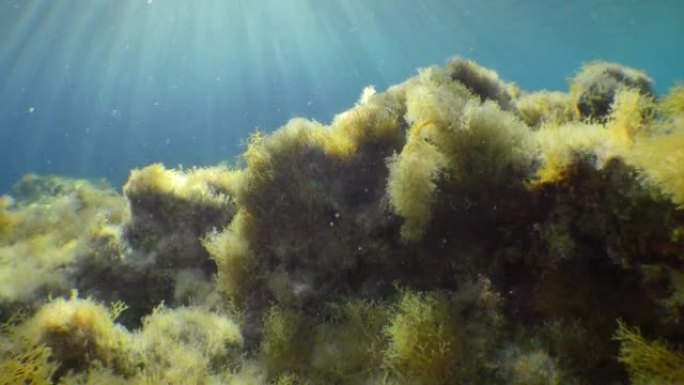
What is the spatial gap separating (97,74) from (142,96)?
32.9 metres

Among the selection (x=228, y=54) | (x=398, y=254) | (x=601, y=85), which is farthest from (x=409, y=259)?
(x=228, y=54)

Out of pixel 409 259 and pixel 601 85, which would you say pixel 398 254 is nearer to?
pixel 409 259

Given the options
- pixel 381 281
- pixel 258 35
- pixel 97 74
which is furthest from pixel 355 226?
pixel 97 74

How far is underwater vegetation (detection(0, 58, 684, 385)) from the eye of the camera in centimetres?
315

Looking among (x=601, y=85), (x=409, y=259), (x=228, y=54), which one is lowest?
(x=409, y=259)

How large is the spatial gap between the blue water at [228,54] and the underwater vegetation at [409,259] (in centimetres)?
1221

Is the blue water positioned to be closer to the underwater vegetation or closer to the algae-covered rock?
the algae-covered rock

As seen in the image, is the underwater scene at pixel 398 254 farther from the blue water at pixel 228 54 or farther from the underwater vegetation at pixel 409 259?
the blue water at pixel 228 54

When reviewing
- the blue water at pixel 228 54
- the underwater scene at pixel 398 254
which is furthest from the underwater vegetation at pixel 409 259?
the blue water at pixel 228 54

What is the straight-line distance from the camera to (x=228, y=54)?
68250 millimetres

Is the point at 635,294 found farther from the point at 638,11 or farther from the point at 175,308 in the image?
the point at 638,11

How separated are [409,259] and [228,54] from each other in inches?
2733

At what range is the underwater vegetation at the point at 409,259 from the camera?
3.15 m

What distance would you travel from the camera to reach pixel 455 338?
11.4ft
